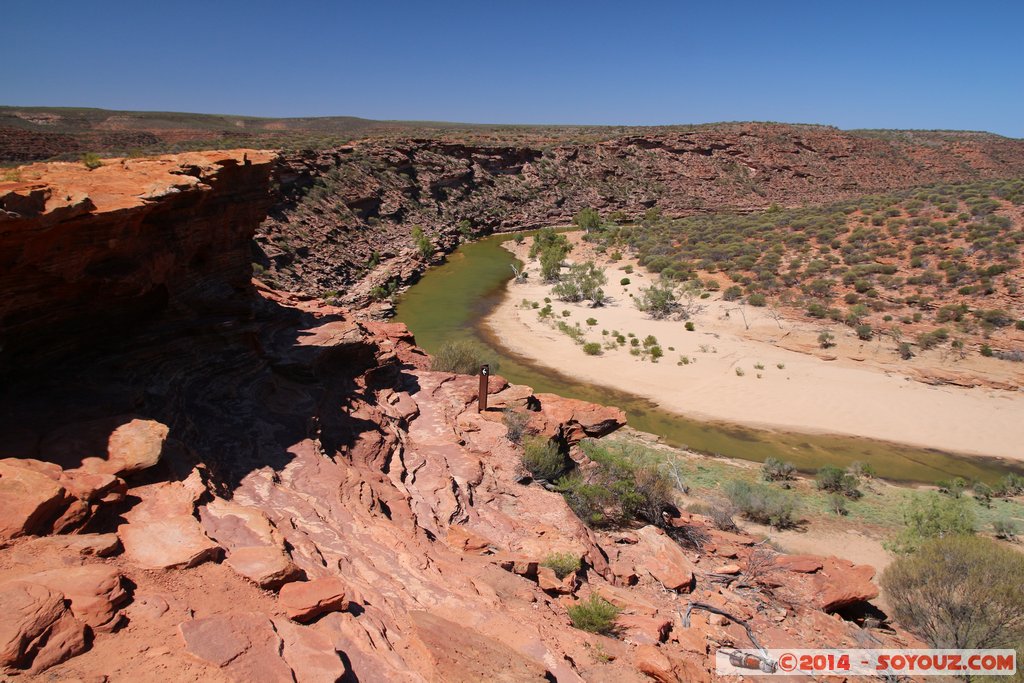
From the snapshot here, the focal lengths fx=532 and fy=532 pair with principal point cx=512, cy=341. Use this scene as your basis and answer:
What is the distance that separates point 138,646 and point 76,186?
6.41 m

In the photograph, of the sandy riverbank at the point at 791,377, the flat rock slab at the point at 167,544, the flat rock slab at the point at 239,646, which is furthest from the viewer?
the sandy riverbank at the point at 791,377

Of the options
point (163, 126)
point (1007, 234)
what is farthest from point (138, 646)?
point (163, 126)

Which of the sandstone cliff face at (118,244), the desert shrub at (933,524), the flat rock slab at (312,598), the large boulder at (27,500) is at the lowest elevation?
the desert shrub at (933,524)

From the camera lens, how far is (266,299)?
1336cm

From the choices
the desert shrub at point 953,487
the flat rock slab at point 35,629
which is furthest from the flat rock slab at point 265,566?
the desert shrub at point 953,487

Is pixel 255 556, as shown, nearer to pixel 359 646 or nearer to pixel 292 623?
pixel 292 623

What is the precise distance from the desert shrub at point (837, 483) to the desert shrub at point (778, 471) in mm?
705

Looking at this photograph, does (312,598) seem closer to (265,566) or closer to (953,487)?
(265,566)

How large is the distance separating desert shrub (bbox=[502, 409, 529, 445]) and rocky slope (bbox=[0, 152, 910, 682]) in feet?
0.68

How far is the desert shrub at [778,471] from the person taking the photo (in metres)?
15.2

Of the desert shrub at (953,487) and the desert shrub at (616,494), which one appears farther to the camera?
the desert shrub at (953,487)

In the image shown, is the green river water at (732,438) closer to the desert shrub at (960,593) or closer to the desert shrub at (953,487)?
the desert shrub at (953,487)

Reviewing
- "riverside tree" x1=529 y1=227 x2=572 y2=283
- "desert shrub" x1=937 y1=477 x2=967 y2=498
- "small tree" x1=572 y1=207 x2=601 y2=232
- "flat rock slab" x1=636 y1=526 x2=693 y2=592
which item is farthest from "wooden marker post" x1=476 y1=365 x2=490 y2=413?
"small tree" x1=572 y1=207 x2=601 y2=232

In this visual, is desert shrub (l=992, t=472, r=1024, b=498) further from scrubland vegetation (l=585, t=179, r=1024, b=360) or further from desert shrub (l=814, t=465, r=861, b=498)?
scrubland vegetation (l=585, t=179, r=1024, b=360)
